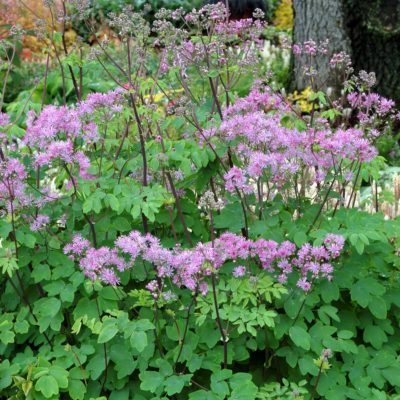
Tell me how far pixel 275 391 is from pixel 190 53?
1557 millimetres

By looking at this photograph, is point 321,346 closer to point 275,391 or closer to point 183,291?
point 275,391

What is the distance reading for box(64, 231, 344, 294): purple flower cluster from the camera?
2248 mm

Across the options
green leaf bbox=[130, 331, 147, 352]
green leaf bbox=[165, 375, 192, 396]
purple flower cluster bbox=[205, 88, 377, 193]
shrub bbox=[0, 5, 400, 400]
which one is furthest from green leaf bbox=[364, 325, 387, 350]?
green leaf bbox=[130, 331, 147, 352]

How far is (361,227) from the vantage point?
2.56 m

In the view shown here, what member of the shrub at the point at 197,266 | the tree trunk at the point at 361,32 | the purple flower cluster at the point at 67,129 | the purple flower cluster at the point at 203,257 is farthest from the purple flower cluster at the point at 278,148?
the tree trunk at the point at 361,32

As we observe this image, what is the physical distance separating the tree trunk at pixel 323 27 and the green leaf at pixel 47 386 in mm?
4764

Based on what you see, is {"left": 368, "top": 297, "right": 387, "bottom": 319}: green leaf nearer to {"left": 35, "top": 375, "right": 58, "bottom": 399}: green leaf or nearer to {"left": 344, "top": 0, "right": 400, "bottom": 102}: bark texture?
{"left": 35, "top": 375, "right": 58, "bottom": 399}: green leaf

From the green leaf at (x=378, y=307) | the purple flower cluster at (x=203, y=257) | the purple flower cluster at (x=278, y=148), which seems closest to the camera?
the purple flower cluster at (x=203, y=257)

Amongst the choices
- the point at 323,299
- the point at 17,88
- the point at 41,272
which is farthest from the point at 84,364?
the point at 17,88

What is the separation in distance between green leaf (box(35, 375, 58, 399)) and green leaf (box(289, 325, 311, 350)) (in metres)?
0.88

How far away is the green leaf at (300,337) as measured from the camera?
2.47m

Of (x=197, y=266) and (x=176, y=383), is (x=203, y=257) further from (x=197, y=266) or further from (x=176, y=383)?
(x=176, y=383)

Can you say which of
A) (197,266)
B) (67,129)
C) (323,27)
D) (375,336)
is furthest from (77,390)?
(323,27)

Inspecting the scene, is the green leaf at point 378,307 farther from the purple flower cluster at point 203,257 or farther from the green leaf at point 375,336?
the purple flower cluster at point 203,257
